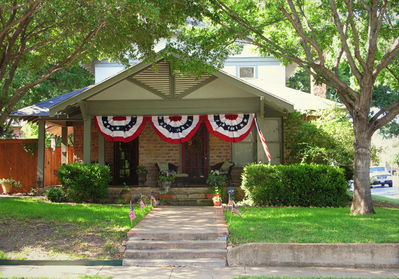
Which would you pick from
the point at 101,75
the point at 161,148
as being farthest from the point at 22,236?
the point at 101,75

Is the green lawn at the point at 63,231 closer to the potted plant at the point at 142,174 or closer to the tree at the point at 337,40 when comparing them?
the potted plant at the point at 142,174

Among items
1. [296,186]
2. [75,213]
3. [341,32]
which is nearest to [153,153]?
[75,213]

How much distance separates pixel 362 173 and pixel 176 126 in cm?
607

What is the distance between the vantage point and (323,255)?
8.06m

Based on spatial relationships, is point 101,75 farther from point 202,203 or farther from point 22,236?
point 22,236

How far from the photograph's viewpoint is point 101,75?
24.4 m

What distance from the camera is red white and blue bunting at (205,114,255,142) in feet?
48.3

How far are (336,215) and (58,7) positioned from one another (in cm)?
835

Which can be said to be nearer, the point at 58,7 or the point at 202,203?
the point at 58,7

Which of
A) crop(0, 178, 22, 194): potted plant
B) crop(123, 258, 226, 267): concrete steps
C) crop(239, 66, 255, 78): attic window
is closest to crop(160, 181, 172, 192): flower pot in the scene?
crop(0, 178, 22, 194): potted plant

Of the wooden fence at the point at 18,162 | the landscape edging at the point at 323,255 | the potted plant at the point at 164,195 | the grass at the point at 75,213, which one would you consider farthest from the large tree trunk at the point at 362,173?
the wooden fence at the point at 18,162

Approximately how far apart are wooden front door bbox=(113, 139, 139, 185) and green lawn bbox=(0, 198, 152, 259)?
499 cm

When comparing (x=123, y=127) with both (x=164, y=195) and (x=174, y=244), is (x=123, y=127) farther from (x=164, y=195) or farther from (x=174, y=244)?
(x=174, y=244)

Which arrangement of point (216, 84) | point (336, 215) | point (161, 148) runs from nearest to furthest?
1. point (336, 215)
2. point (216, 84)
3. point (161, 148)
